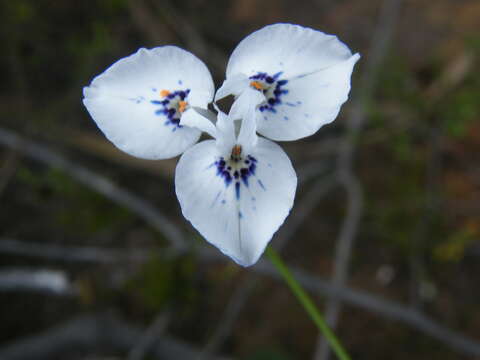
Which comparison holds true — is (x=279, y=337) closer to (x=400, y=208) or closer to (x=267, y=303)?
(x=267, y=303)

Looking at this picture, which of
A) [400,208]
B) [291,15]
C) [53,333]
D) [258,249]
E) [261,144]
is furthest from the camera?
[291,15]

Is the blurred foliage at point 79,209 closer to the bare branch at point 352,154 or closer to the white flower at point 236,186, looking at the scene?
the bare branch at point 352,154

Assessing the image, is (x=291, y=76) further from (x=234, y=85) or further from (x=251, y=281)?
(x=251, y=281)

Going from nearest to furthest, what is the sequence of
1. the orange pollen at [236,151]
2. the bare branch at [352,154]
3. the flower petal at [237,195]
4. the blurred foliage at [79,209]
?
1. the flower petal at [237,195]
2. the orange pollen at [236,151]
3. the bare branch at [352,154]
4. the blurred foliage at [79,209]

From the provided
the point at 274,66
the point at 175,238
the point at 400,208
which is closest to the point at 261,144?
the point at 274,66

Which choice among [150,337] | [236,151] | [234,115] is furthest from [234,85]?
[150,337]

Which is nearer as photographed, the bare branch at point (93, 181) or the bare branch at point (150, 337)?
the bare branch at point (150, 337)

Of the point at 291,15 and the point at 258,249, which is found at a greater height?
the point at 291,15

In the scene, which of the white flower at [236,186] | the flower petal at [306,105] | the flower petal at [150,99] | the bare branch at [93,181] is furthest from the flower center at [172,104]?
the bare branch at [93,181]
